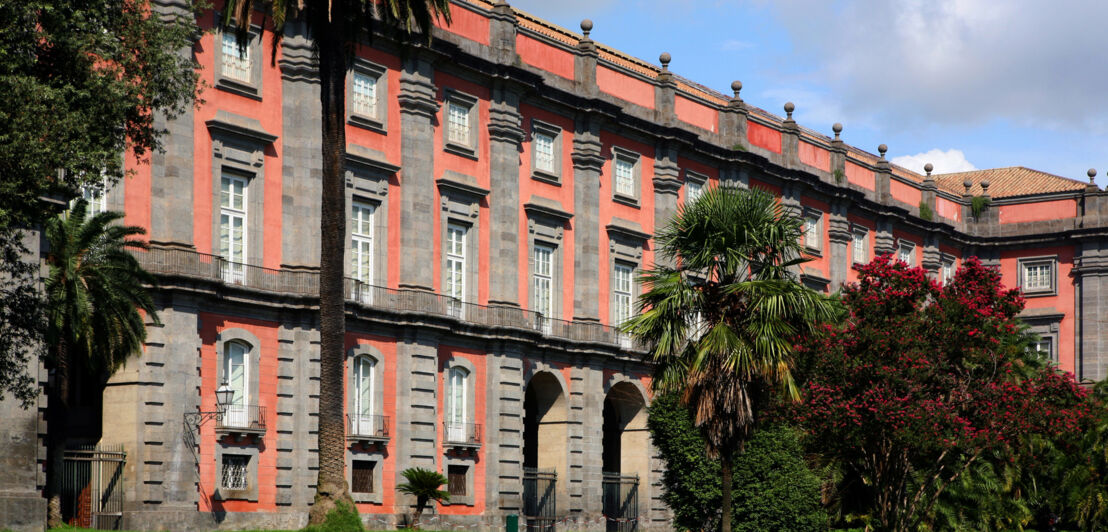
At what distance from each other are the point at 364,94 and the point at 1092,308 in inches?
1533

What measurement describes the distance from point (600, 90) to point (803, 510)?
54.9 feet

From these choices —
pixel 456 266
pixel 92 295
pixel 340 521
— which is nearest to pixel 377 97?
pixel 456 266

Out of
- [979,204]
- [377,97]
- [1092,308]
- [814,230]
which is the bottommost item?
[1092,308]

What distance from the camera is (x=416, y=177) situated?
45062 mm

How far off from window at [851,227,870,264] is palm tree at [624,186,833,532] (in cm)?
3130

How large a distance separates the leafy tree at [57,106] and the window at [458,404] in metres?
19.0

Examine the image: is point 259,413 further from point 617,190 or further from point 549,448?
point 617,190

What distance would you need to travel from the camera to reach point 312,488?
40.9 metres

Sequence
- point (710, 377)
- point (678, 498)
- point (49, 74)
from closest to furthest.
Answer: point (49, 74), point (710, 377), point (678, 498)

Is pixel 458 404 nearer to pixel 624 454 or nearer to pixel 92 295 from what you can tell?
pixel 624 454

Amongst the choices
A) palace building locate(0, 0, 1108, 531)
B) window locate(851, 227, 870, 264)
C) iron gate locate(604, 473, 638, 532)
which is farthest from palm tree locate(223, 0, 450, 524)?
window locate(851, 227, 870, 264)

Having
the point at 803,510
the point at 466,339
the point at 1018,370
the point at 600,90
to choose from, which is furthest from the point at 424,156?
the point at 1018,370

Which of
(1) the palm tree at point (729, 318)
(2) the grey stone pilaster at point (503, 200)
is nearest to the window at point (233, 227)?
(2) the grey stone pilaster at point (503, 200)

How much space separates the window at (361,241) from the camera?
4341 centimetres
